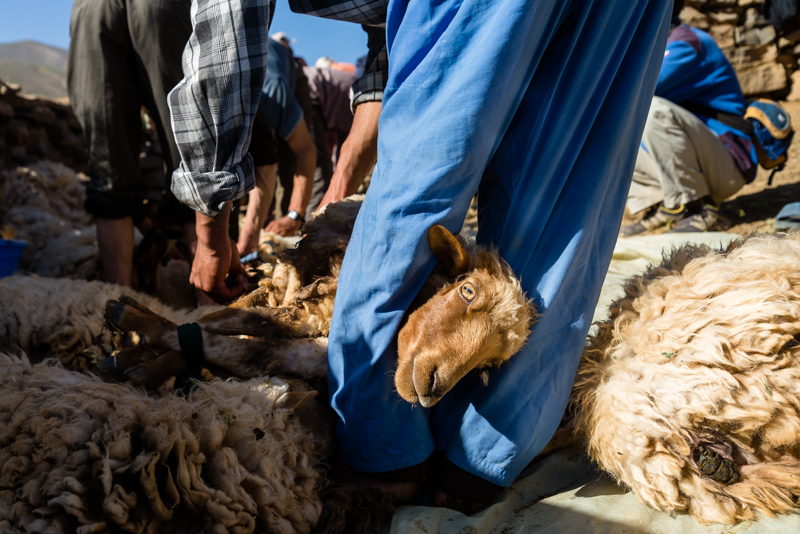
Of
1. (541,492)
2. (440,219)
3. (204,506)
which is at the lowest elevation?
(541,492)

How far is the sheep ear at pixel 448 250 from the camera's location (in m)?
1.50

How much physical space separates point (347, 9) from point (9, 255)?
9.73 ft

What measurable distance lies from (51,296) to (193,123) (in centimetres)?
Result: 154

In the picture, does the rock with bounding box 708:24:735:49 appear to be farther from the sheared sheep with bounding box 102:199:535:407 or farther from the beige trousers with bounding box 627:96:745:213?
the sheared sheep with bounding box 102:199:535:407

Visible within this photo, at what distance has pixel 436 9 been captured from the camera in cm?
150

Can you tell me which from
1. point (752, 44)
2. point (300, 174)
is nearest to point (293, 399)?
point (300, 174)

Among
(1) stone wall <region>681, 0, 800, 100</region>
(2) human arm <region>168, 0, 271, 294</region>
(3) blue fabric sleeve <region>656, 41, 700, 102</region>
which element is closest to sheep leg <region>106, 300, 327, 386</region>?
(2) human arm <region>168, 0, 271, 294</region>

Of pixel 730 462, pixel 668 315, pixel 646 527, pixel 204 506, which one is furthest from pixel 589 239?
pixel 204 506

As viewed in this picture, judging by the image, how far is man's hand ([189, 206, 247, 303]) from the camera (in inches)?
81.7

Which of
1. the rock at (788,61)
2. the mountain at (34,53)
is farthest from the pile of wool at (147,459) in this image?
the mountain at (34,53)

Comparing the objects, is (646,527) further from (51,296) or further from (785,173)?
(785,173)

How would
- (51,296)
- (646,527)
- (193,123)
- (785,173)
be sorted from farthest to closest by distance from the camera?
(785,173), (51,296), (193,123), (646,527)

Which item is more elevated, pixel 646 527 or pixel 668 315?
pixel 668 315

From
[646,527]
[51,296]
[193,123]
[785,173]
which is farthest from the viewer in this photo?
[785,173]
